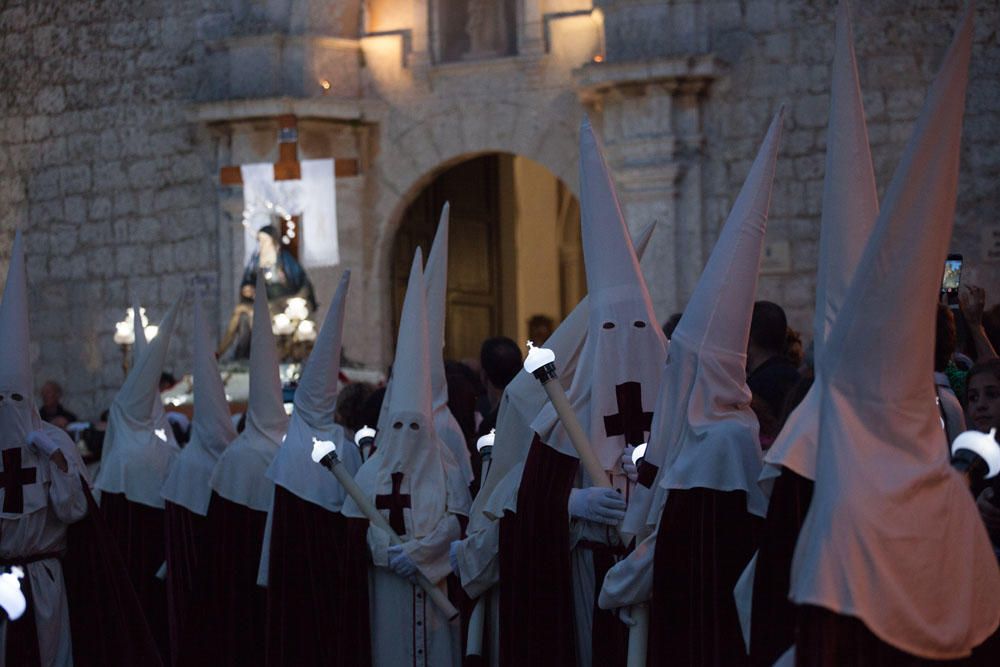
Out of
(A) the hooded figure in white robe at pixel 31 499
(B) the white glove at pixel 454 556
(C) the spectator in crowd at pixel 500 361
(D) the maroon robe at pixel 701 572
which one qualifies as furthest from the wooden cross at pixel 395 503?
(D) the maroon robe at pixel 701 572

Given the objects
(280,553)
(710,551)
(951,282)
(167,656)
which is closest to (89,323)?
(167,656)

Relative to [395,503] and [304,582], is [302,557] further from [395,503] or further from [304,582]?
[395,503]

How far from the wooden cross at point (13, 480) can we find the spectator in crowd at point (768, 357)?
120 inches

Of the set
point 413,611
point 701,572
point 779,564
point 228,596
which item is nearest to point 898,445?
point 779,564

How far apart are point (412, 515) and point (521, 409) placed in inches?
34.9

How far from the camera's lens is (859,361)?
310 centimetres

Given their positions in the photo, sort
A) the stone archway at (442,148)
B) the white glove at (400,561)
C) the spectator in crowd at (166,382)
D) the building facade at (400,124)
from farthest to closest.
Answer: the stone archway at (442,148) → the spectator in crowd at (166,382) → the building facade at (400,124) → the white glove at (400,561)

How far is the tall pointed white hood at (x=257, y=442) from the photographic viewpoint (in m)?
7.32

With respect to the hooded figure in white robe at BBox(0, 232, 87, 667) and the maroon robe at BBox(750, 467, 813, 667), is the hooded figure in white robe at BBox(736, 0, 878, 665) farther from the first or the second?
the hooded figure in white robe at BBox(0, 232, 87, 667)

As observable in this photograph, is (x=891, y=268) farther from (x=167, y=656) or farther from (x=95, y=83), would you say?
(x=95, y=83)

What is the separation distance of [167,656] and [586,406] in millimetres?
4278

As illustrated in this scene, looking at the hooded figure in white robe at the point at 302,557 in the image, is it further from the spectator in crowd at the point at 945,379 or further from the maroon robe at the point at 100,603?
the spectator in crowd at the point at 945,379

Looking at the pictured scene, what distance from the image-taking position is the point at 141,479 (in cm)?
855

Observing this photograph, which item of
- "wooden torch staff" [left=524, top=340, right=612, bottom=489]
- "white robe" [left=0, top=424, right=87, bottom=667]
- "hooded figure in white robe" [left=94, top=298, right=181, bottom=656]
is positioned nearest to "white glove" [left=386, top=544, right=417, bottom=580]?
"white robe" [left=0, top=424, right=87, bottom=667]
